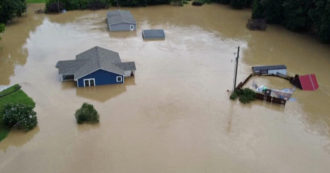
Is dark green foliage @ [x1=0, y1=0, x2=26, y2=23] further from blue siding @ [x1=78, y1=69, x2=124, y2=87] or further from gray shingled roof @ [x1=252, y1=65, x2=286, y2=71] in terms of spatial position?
gray shingled roof @ [x1=252, y1=65, x2=286, y2=71]

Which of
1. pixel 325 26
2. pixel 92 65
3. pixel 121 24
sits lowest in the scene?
pixel 92 65

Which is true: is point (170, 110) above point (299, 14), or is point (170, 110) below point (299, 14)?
below

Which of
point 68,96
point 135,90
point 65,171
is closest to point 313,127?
point 135,90

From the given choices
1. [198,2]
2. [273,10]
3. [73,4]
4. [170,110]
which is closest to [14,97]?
[170,110]

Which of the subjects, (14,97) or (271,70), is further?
(271,70)

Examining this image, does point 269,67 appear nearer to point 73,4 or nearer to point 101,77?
point 101,77

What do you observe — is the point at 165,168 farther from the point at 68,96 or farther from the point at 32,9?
the point at 32,9

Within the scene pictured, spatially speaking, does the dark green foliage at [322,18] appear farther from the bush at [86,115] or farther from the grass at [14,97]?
the grass at [14,97]
